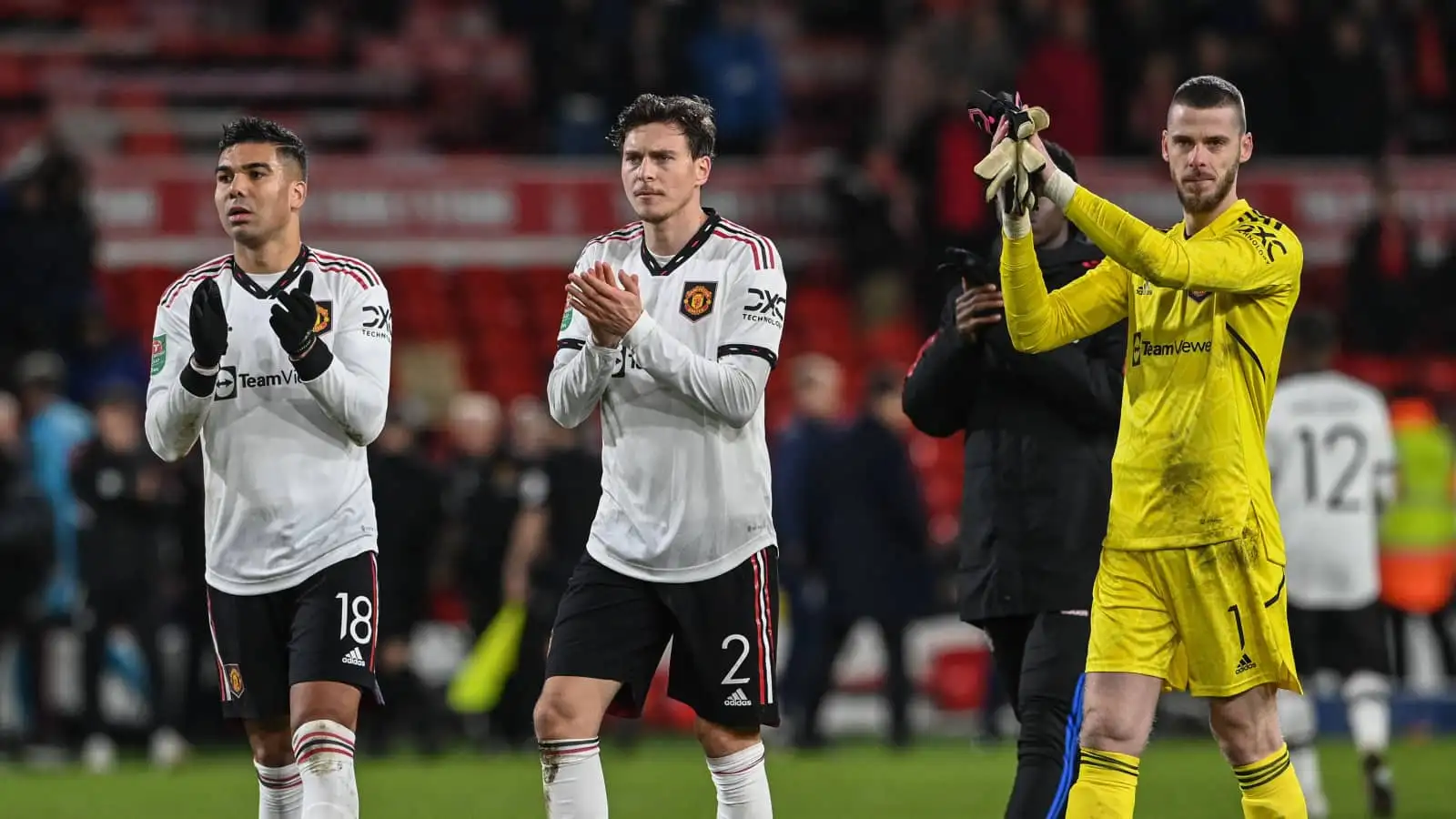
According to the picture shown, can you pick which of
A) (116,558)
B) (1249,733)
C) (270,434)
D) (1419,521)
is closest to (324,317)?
(270,434)

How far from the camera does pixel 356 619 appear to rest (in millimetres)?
6738

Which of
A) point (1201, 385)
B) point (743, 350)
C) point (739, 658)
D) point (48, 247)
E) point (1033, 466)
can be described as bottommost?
point (739, 658)

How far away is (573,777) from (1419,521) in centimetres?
1024

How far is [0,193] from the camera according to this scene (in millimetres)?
16266

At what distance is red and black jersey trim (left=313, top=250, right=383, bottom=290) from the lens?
6.98m

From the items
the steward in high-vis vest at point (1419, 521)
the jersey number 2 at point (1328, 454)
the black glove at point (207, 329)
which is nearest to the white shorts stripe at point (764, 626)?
the black glove at point (207, 329)

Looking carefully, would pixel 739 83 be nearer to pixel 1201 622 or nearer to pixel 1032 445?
pixel 1032 445

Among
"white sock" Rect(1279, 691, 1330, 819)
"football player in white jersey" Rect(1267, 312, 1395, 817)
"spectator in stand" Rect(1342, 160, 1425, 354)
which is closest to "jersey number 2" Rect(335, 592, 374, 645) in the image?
"white sock" Rect(1279, 691, 1330, 819)

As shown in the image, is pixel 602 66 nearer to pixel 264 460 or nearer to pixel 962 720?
pixel 962 720

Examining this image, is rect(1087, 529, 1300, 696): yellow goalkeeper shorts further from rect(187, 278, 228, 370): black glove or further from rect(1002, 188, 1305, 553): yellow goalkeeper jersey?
rect(187, 278, 228, 370): black glove

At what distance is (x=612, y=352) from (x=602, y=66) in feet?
42.0

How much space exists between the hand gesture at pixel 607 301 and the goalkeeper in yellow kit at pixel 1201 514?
1.07 m

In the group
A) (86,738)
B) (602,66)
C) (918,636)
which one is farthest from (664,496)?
(602,66)

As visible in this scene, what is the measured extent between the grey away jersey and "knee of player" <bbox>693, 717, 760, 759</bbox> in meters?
1.28
